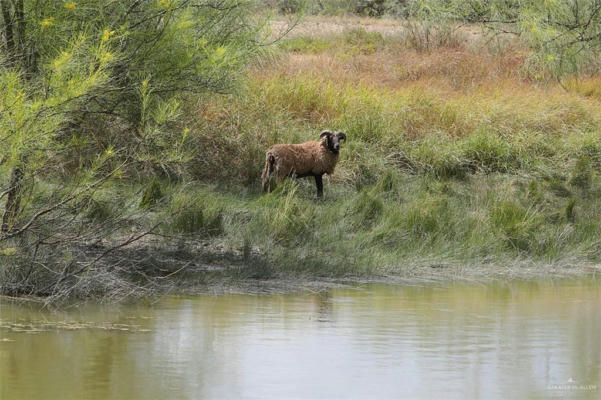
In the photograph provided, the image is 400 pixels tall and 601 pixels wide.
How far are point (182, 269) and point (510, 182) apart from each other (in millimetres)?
7334

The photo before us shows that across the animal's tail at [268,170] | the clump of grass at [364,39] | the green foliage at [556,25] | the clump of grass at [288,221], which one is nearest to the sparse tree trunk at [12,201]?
the clump of grass at [288,221]

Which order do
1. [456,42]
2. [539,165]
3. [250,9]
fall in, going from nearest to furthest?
[250,9] → [539,165] → [456,42]

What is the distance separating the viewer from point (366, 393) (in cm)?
751

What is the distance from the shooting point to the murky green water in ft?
25.0

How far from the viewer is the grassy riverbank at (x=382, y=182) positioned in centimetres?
1295

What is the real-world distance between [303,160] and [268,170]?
20.5 inches

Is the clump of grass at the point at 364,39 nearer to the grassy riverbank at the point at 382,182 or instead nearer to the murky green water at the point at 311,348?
the grassy riverbank at the point at 382,182

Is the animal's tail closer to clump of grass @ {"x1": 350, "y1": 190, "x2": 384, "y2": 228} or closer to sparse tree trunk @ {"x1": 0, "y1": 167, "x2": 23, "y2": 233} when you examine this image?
clump of grass @ {"x1": 350, "y1": 190, "x2": 384, "y2": 228}

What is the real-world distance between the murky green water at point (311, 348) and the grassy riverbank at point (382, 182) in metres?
1.09

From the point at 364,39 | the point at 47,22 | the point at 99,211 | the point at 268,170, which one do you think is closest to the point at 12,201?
the point at 47,22

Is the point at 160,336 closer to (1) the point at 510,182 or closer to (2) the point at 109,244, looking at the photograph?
(2) the point at 109,244

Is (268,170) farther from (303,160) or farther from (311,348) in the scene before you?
(311,348)

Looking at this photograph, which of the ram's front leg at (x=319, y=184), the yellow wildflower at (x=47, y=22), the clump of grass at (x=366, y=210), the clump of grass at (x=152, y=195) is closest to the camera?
the yellow wildflower at (x=47, y=22)

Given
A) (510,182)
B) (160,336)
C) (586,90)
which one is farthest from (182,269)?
(586,90)
